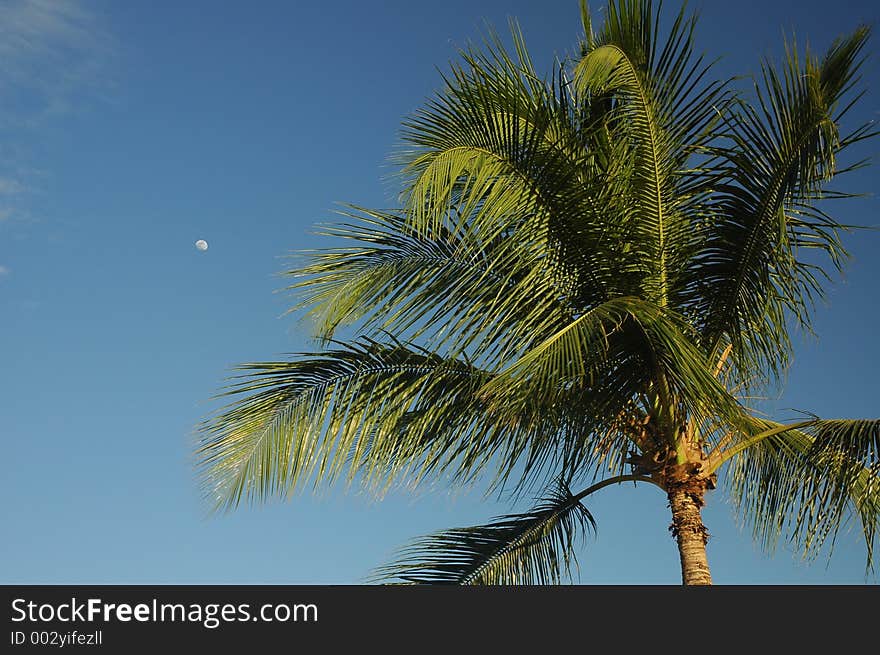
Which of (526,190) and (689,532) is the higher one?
(526,190)

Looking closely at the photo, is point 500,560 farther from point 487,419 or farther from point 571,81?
point 571,81

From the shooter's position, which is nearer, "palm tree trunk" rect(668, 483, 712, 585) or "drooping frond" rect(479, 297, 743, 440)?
"drooping frond" rect(479, 297, 743, 440)

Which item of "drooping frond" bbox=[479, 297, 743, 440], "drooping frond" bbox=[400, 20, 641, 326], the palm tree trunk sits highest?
"drooping frond" bbox=[400, 20, 641, 326]

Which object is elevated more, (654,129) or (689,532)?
(654,129)

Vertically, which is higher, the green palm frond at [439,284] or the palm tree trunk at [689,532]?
the green palm frond at [439,284]

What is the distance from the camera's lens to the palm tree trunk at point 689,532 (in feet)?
23.2

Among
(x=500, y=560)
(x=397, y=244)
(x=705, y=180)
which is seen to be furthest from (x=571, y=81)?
(x=500, y=560)

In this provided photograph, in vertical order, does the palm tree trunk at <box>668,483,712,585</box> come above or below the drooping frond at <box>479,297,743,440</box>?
below

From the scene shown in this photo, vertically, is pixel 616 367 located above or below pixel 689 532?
above

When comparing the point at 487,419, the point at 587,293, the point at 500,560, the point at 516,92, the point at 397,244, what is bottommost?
the point at 500,560

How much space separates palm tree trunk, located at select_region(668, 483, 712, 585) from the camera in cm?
709

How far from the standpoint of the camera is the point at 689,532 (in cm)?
716
